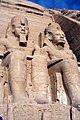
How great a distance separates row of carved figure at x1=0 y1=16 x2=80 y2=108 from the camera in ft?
22.0

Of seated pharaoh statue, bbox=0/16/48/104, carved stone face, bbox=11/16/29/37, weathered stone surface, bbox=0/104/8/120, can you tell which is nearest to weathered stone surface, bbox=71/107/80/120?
seated pharaoh statue, bbox=0/16/48/104

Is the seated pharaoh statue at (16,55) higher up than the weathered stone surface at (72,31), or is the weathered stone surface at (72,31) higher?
the weathered stone surface at (72,31)

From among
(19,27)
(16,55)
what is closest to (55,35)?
(19,27)

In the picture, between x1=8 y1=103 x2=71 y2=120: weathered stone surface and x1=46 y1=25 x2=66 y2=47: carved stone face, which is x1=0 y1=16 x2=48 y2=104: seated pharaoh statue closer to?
x1=8 y1=103 x2=71 y2=120: weathered stone surface

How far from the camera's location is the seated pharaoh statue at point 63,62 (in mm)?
7066

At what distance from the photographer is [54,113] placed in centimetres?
632

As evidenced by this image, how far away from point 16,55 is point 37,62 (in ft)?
1.86

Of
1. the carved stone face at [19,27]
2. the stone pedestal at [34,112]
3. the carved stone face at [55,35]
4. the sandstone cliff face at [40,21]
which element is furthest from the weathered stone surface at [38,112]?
the carved stone face at [19,27]

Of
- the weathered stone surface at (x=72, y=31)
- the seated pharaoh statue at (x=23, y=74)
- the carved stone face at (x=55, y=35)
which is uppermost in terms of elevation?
the weathered stone surface at (x=72, y=31)

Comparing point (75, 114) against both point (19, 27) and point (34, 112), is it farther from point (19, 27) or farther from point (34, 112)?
point (19, 27)

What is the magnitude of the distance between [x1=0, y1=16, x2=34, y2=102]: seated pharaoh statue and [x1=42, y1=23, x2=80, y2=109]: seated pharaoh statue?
569 millimetres

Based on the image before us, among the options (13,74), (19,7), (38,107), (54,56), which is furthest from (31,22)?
(38,107)

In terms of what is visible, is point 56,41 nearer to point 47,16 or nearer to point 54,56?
point 54,56

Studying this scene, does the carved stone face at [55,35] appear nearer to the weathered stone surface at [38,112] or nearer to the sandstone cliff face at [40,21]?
the sandstone cliff face at [40,21]
